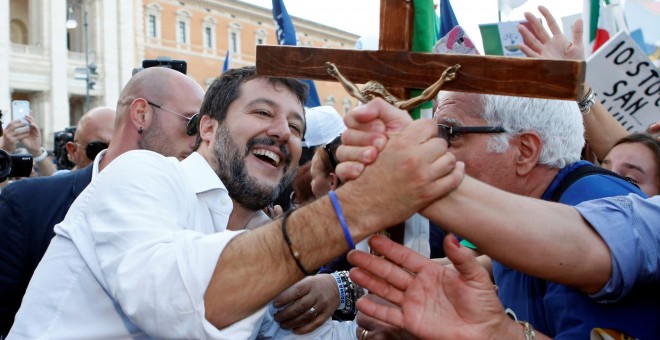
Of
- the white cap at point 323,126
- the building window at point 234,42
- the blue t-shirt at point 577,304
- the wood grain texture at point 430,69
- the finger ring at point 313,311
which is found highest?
the building window at point 234,42

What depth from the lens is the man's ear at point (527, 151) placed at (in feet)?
7.97

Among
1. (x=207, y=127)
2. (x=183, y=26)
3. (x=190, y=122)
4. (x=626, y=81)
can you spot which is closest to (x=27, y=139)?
(x=190, y=122)

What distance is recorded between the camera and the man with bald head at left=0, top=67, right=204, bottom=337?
9.16ft

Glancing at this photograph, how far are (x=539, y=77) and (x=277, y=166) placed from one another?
4.81ft

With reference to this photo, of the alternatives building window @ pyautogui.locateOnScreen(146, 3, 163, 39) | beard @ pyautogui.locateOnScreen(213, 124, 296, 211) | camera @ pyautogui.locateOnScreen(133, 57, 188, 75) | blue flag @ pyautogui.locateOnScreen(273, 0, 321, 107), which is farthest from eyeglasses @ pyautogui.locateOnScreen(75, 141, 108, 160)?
building window @ pyautogui.locateOnScreen(146, 3, 163, 39)

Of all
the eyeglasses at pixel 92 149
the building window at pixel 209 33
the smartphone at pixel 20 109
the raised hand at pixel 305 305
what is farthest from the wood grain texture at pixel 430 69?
the building window at pixel 209 33

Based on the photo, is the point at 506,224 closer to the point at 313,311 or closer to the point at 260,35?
the point at 313,311

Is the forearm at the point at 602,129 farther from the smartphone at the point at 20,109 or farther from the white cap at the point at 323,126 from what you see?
the smartphone at the point at 20,109

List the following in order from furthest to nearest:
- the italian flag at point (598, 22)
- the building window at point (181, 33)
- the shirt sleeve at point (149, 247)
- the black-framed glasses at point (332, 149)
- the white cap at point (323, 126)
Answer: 1. the building window at point (181, 33)
2. the white cap at point (323, 126)
3. the italian flag at point (598, 22)
4. the black-framed glasses at point (332, 149)
5. the shirt sleeve at point (149, 247)

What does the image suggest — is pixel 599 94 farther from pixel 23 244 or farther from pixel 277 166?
pixel 23 244

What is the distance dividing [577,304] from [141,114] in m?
2.48

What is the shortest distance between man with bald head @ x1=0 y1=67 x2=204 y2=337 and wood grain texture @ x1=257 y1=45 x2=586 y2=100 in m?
1.45

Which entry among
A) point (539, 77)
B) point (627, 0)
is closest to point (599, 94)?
point (627, 0)

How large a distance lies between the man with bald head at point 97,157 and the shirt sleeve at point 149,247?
0.93m
